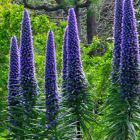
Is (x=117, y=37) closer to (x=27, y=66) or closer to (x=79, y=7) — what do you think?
(x=27, y=66)

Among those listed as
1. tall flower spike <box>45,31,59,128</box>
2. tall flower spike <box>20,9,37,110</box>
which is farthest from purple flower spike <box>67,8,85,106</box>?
tall flower spike <box>20,9,37,110</box>

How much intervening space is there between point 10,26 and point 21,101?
26.3 feet

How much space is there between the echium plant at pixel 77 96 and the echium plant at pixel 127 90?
12.6 inches

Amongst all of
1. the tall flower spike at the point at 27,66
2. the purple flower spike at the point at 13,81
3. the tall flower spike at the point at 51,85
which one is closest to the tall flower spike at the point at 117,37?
the tall flower spike at the point at 51,85

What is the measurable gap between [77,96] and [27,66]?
2.33ft

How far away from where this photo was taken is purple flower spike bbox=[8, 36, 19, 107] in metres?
6.45

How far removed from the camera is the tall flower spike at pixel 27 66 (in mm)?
6270

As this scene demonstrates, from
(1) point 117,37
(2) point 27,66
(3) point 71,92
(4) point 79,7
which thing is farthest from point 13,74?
(4) point 79,7

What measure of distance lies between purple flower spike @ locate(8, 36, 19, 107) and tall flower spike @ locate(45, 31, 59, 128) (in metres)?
0.49

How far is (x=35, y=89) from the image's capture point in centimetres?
646

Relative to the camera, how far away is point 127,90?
245 inches

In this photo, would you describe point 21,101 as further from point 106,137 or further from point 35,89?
point 106,137

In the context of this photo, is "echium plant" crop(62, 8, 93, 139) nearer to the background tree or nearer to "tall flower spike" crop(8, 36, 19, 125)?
"tall flower spike" crop(8, 36, 19, 125)

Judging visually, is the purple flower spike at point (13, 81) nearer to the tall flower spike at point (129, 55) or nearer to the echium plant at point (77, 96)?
the echium plant at point (77, 96)
